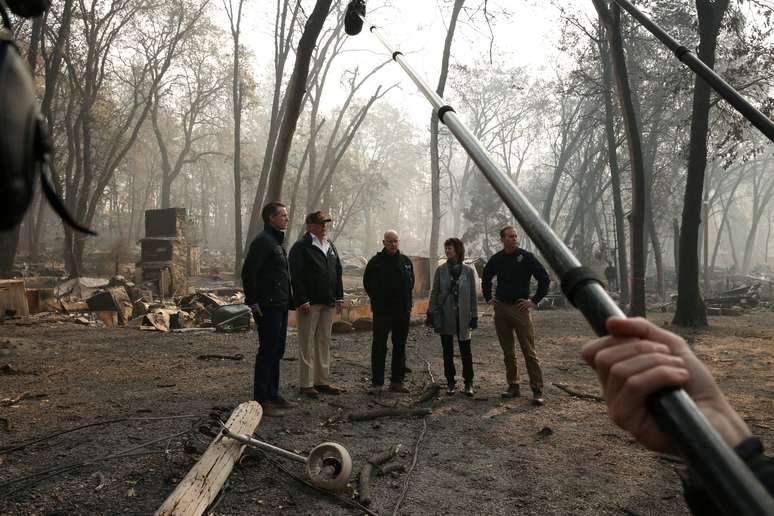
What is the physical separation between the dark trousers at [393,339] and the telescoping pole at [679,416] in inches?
262

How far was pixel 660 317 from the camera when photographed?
1697 centimetres

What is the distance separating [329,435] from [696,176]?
12032mm

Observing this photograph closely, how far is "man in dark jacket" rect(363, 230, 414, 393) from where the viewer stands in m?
7.73

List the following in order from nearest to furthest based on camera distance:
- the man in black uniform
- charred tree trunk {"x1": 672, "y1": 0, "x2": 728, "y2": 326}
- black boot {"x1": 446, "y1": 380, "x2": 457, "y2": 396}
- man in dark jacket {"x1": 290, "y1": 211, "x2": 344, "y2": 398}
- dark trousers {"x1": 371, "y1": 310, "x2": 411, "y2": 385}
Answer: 1. man in dark jacket {"x1": 290, "y1": 211, "x2": 344, "y2": 398}
2. the man in black uniform
3. black boot {"x1": 446, "y1": 380, "x2": 457, "y2": 396}
4. dark trousers {"x1": 371, "y1": 310, "x2": 411, "y2": 385}
5. charred tree trunk {"x1": 672, "y1": 0, "x2": 728, "y2": 326}

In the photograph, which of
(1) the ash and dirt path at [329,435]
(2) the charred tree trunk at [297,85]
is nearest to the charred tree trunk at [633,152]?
(1) the ash and dirt path at [329,435]

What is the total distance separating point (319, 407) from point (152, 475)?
2594mm

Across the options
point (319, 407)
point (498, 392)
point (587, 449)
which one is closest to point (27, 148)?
point (587, 449)

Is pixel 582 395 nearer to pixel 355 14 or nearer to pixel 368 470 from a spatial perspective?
pixel 368 470

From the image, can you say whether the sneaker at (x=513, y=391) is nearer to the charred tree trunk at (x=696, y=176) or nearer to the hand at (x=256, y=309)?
the hand at (x=256, y=309)

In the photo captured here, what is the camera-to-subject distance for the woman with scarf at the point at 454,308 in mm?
7570

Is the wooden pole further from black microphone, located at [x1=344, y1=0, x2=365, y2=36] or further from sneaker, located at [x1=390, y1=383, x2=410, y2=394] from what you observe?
black microphone, located at [x1=344, y1=0, x2=365, y2=36]

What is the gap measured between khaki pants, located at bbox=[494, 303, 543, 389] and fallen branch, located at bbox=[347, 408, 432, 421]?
1521 mm

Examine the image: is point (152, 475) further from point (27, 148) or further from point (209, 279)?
point (209, 279)

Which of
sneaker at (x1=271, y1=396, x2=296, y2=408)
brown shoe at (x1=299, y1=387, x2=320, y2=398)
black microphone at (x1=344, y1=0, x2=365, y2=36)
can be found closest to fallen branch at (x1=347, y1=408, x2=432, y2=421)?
sneaker at (x1=271, y1=396, x2=296, y2=408)
